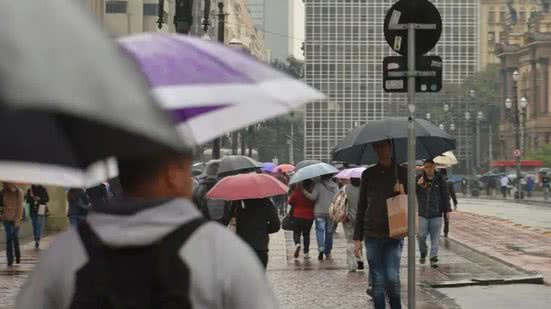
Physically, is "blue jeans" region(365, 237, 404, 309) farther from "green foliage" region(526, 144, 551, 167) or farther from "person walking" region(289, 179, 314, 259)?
"green foliage" region(526, 144, 551, 167)

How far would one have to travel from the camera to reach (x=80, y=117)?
7.06ft

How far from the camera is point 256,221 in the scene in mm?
11102

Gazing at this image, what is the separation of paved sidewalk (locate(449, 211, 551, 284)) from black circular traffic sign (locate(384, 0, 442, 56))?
7.11m

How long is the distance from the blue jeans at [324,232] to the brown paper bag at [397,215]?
1039cm

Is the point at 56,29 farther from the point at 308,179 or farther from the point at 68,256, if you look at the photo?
the point at 308,179

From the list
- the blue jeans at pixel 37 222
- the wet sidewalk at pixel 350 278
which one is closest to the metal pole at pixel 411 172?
the wet sidewalk at pixel 350 278

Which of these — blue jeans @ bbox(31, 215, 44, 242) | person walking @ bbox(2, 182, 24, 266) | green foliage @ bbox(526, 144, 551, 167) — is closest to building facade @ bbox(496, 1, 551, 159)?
green foliage @ bbox(526, 144, 551, 167)

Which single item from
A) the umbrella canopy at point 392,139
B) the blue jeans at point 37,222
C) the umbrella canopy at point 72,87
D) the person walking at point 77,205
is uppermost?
the umbrella canopy at point 72,87

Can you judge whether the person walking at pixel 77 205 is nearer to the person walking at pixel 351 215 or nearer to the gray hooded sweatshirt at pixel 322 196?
the gray hooded sweatshirt at pixel 322 196

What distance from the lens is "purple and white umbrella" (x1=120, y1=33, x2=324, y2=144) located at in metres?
3.11

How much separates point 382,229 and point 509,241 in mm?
17669

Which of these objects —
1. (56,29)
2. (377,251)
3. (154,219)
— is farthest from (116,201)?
(377,251)

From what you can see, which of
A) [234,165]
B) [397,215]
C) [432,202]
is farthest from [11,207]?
[397,215]

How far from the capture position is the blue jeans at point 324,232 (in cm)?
2086
